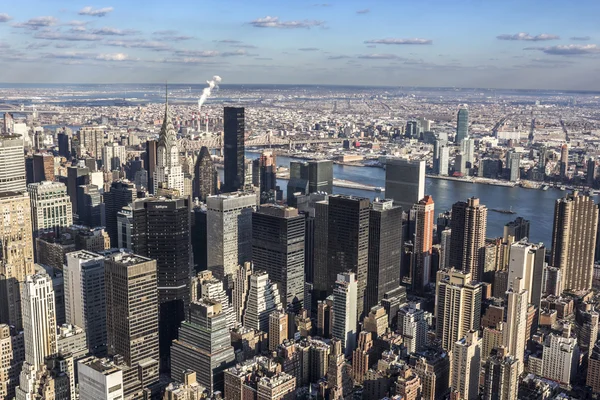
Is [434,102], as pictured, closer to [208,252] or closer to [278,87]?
[278,87]

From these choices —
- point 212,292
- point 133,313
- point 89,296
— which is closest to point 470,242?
point 212,292

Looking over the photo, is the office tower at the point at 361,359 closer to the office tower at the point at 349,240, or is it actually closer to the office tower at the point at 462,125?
the office tower at the point at 349,240

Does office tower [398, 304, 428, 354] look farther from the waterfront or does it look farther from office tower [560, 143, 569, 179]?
office tower [560, 143, 569, 179]

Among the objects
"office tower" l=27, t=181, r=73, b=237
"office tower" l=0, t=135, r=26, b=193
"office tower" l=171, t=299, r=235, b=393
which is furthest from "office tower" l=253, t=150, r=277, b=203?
"office tower" l=171, t=299, r=235, b=393

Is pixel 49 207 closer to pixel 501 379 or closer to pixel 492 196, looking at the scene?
pixel 501 379

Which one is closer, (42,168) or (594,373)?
(594,373)

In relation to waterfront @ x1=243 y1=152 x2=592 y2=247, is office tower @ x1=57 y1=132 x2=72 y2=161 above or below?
above

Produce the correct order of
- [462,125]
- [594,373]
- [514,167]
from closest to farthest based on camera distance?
[594,373], [514,167], [462,125]
